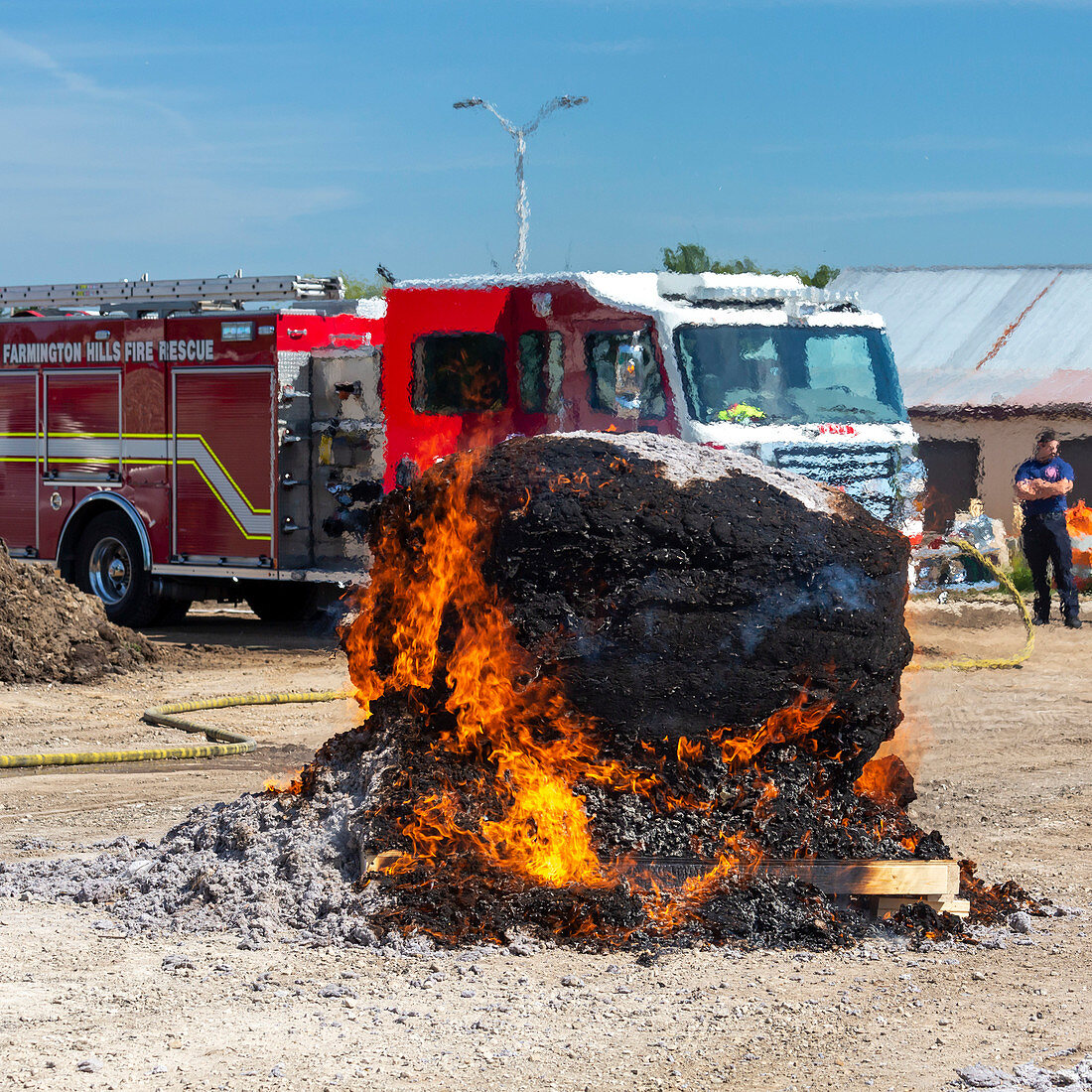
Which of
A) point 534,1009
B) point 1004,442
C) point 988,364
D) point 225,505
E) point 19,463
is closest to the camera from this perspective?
point 534,1009

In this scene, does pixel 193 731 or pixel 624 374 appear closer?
pixel 193 731

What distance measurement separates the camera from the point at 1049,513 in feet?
51.5

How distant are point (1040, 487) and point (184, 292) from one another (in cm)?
866

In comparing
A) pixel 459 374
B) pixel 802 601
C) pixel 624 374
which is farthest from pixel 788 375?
pixel 802 601

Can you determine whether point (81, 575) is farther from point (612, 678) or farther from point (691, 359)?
point (612, 678)

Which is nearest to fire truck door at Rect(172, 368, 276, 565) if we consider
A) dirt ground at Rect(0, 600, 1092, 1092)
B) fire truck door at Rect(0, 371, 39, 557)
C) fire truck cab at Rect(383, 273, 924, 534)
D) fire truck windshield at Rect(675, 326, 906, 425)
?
fire truck door at Rect(0, 371, 39, 557)

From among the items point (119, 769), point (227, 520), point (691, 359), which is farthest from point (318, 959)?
point (227, 520)

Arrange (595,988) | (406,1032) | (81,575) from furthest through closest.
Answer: (81,575), (595,988), (406,1032)

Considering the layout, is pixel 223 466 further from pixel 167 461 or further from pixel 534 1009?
pixel 534 1009

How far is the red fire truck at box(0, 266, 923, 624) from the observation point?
1171 centimetres

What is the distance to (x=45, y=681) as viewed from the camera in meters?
12.0

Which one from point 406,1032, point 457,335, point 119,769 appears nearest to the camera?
point 406,1032

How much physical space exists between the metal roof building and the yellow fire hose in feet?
40.1

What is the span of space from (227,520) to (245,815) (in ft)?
28.4
